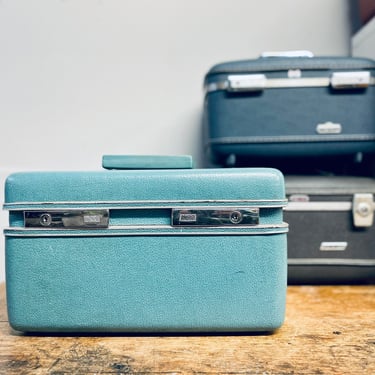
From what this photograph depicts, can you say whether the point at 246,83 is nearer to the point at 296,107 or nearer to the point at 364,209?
the point at 296,107

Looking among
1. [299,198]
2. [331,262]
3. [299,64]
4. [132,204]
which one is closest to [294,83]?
[299,64]

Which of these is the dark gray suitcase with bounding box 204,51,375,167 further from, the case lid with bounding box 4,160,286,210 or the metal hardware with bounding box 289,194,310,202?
the case lid with bounding box 4,160,286,210

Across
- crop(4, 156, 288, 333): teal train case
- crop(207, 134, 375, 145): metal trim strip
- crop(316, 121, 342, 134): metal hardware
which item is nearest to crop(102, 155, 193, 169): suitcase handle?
crop(4, 156, 288, 333): teal train case

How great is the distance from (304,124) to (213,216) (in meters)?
0.37

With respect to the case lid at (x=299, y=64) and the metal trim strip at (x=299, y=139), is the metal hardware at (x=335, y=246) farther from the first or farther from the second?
the case lid at (x=299, y=64)

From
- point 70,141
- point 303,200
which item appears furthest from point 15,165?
point 303,200

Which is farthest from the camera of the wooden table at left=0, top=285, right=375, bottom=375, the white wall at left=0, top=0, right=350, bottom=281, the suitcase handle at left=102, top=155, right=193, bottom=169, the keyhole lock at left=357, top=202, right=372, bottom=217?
the white wall at left=0, top=0, right=350, bottom=281

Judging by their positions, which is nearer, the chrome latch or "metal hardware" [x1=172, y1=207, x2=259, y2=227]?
"metal hardware" [x1=172, y1=207, x2=259, y2=227]

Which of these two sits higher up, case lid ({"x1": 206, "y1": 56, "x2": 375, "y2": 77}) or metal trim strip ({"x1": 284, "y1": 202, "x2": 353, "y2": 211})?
case lid ({"x1": 206, "y1": 56, "x2": 375, "y2": 77})

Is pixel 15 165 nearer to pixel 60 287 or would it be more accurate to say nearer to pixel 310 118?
pixel 60 287

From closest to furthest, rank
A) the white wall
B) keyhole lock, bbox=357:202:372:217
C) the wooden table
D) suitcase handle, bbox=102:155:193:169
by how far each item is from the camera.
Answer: the wooden table
suitcase handle, bbox=102:155:193:169
keyhole lock, bbox=357:202:372:217
the white wall

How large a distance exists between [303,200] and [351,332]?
277 mm

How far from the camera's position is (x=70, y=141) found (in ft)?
3.42

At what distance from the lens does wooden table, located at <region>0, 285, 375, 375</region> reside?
475 millimetres
